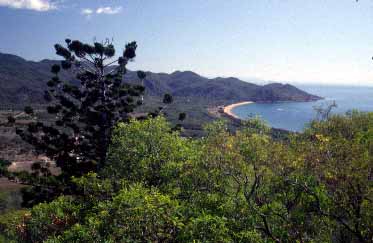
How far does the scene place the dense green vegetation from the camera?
12234mm

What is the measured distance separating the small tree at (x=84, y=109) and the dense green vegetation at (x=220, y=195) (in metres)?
20.0

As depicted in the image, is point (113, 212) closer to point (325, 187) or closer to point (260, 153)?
point (260, 153)

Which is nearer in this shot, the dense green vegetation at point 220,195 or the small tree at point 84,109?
the dense green vegetation at point 220,195

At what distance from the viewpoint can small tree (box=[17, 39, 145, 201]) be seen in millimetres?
39500

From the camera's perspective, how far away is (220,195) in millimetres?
16047

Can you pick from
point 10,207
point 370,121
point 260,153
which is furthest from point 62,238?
point 10,207

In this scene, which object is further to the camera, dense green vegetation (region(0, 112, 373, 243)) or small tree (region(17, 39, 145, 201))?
small tree (region(17, 39, 145, 201))

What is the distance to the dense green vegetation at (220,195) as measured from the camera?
12234 mm

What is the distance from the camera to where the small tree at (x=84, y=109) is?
130ft

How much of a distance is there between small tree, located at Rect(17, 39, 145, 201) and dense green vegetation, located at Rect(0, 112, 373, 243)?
2002 cm

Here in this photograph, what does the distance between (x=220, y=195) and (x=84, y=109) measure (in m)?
27.4

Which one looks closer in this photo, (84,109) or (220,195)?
(220,195)

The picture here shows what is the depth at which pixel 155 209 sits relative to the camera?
38.7 ft

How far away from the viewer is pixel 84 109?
4041 cm
